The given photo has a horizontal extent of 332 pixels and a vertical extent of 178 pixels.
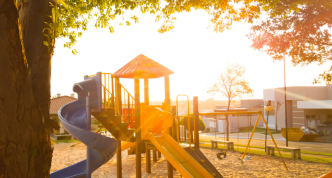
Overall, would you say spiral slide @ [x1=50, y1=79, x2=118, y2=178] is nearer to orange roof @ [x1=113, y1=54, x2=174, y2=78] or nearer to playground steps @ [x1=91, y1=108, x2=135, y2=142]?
playground steps @ [x1=91, y1=108, x2=135, y2=142]

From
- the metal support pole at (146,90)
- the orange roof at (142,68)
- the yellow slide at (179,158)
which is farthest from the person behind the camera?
the metal support pole at (146,90)

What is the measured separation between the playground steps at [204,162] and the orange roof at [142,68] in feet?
10.5

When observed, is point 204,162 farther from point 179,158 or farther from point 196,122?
point 196,122

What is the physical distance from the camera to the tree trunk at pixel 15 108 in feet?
11.0

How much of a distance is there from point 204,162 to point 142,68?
159 inches

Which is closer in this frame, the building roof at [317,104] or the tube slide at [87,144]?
the tube slide at [87,144]

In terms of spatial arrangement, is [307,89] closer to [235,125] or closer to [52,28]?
[235,125]

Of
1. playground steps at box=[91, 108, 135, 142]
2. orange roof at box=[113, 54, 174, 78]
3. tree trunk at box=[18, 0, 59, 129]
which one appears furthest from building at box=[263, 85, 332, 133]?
tree trunk at box=[18, 0, 59, 129]

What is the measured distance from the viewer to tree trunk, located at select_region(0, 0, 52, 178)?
335cm

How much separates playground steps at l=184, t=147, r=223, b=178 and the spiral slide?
2300mm

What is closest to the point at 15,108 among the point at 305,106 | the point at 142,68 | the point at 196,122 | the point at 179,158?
the point at 179,158

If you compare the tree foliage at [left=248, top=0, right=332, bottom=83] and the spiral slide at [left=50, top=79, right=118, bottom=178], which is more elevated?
the tree foliage at [left=248, top=0, right=332, bottom=83]

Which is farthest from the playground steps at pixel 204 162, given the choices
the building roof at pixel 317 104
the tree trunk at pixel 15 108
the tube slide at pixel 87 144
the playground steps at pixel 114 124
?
the building roof at pixel 317 104

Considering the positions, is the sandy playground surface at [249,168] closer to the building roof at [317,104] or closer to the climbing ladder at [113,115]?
the climbing ladder at [113,115]
